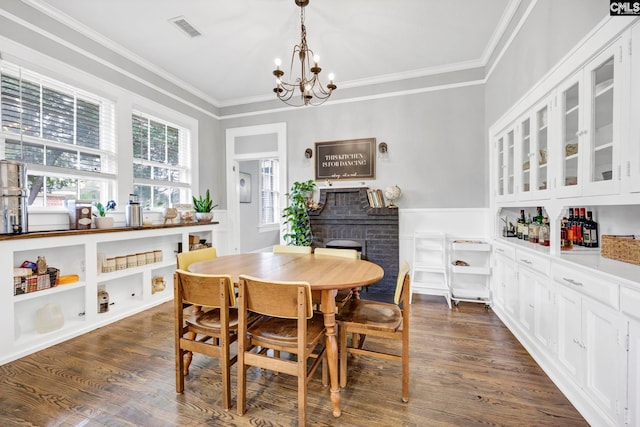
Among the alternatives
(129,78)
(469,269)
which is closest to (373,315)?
(469,269)

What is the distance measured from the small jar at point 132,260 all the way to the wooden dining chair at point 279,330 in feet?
7.73

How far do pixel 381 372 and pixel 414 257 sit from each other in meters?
2.01

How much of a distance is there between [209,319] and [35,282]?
1.83m

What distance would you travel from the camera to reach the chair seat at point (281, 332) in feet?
5.22

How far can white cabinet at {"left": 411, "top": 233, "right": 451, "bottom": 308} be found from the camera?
12.1 ft

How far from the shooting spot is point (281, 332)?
5.47 ft

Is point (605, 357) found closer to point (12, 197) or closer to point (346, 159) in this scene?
point (346, 159)

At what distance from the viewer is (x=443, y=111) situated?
3.86 m

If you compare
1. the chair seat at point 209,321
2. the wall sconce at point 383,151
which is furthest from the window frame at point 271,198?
the chair seat at point 209,321

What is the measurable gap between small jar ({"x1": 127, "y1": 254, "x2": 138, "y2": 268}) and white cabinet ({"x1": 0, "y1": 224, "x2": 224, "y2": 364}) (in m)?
0.03

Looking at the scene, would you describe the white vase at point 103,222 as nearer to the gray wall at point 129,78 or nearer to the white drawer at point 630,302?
the gray wall at point 129,78

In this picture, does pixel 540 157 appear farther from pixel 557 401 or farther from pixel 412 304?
pixel 412 304

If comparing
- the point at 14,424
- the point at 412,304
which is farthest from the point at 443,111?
the point at 14,424

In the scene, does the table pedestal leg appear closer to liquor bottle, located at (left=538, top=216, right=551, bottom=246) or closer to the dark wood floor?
the dark wood floor
